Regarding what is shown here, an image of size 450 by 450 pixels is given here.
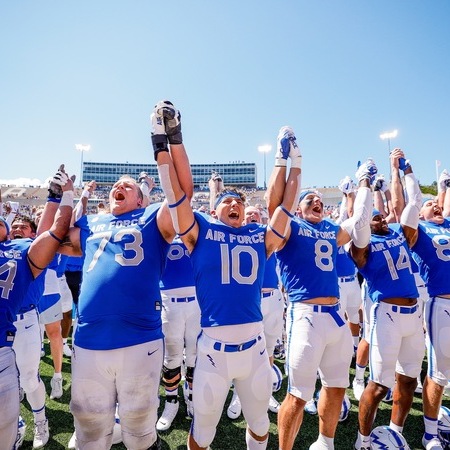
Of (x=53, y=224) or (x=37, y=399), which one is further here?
(x=37, y=399)

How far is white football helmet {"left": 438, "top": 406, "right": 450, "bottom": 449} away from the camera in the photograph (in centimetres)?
366

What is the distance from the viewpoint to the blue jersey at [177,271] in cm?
447

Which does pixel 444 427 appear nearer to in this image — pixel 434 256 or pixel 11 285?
pixel 434 256

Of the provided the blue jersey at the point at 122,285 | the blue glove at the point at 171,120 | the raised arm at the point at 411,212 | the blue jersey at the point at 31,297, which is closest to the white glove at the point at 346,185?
the raised arm at the point at 411,212

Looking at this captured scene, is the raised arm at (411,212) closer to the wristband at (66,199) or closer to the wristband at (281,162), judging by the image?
the wristband at (281,162)

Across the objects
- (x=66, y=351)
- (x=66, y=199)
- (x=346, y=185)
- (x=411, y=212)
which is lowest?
(x=66, y=351)

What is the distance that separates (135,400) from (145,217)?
4.86 ft

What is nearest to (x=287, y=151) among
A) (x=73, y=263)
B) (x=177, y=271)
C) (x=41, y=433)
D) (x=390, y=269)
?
(x=390, y=269)

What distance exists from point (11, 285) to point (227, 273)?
5.88 feet

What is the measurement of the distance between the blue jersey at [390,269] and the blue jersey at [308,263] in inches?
29.3

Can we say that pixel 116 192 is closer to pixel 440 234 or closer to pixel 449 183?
pixel 440 234

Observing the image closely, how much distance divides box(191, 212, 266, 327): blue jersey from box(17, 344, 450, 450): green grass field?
1.87m

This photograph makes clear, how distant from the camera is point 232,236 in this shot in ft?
9.76

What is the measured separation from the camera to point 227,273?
282 cm
